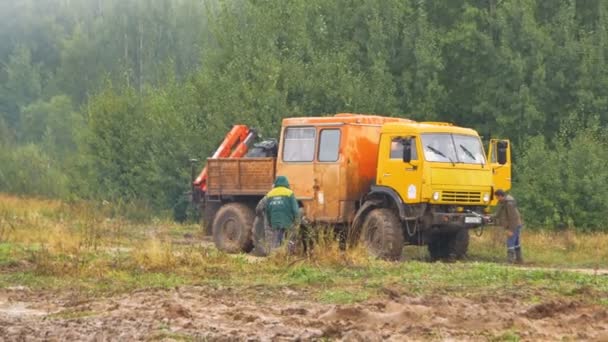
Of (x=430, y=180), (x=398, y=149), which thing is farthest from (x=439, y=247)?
(x=398, y=149)

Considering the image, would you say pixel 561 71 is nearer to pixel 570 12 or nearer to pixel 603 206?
pixel 570 12

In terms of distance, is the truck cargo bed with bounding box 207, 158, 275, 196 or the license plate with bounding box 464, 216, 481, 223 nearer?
the license plate with bounding box 464, 216, 481, 223

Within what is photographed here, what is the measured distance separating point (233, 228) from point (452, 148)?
5.69 meters

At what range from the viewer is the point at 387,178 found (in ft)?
78.7

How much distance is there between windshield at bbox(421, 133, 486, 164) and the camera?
2383 cm

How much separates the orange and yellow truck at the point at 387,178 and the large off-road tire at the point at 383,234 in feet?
0.06

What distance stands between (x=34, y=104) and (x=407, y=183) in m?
80.0

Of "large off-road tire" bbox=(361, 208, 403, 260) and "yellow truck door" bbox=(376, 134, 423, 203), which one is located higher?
"yellow truck door" bbox=(376, 134, 423, 203)

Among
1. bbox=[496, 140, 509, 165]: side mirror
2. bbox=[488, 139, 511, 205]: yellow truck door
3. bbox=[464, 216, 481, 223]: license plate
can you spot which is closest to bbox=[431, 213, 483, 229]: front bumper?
bbox=[464, 216, 481, 223]: license plate

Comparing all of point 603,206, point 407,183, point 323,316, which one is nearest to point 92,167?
point 603,206

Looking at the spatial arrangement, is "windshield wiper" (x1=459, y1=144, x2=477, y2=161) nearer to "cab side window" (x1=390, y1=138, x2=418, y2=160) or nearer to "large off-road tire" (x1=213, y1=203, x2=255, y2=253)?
"cab side window" (x1=390, y1=138, x2=418, y2=160)

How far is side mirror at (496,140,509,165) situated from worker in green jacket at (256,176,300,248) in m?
5.55

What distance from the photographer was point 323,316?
1375cm

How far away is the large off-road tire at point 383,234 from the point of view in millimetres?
23594
